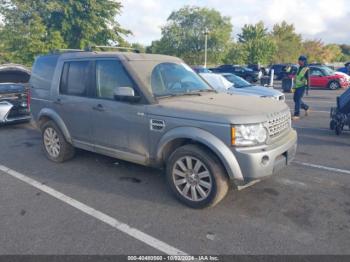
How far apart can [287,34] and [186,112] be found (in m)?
55.3

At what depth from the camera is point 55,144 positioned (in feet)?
16.8

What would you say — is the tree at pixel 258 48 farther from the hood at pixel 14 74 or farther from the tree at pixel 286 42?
the hood at pixel 14 74

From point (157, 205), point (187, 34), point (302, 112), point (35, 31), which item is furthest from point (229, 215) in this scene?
point (187, 34)

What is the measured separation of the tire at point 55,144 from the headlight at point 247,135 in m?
3.13

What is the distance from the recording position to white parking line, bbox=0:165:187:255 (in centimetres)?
278

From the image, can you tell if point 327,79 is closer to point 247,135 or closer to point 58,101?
point 247,135

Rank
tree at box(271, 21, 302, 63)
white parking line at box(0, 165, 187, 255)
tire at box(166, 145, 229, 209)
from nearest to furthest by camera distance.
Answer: white parking line at box(0, 165, 187, 255), tire at box(166, 145, 229, 209), tree at box(271, 21, 302, 63)

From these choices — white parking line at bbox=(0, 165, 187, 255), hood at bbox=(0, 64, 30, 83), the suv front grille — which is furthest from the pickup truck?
the suv front grille

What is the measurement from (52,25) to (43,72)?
22.8 metres

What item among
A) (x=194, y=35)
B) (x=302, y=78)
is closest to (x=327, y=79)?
(x=302, y=78)

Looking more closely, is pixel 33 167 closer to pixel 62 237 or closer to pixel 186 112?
pixel 62 237

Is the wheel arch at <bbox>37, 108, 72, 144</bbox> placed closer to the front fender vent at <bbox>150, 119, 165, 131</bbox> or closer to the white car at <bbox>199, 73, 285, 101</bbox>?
the front fender vent at <bbox>150, 119, 165, 131</bbox>

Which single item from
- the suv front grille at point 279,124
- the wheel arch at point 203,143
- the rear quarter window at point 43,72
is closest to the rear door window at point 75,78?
the rear quarter window at point 43,72

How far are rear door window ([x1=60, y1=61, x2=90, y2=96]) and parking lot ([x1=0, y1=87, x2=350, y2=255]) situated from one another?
130 cm
